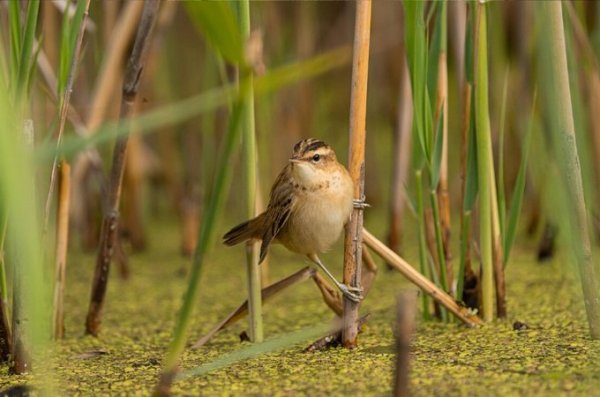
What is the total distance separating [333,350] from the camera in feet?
6.37

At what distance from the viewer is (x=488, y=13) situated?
2.02 meters

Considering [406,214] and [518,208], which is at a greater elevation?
[406,214]

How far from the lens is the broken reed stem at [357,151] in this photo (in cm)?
185

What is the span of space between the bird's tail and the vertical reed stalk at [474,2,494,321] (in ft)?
1.62

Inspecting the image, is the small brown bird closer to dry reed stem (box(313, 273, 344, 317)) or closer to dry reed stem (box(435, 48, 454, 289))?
dry reed stem (box(313, 273, 344, 317))

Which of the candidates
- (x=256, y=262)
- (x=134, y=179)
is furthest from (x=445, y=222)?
(x=134, y=179)

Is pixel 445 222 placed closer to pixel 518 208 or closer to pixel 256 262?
pixel 518 208

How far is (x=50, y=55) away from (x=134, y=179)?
56cm

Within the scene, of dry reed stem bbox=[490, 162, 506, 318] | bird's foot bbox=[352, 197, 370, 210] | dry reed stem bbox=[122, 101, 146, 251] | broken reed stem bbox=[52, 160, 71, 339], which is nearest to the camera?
bird's foot bbox=[352, 197, 370, 210]

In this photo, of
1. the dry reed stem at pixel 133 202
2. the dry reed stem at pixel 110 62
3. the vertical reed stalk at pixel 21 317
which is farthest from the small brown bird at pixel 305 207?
the dry reed stem at pixel 133 202

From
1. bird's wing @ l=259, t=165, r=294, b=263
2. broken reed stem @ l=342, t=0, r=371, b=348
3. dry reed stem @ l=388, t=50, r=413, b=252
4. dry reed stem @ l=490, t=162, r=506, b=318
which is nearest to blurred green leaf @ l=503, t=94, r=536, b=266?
dry reed stem @ l=490, t=162, r=506, b=318

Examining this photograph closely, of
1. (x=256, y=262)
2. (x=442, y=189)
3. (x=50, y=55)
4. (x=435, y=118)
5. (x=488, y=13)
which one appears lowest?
(x=256, y=262)

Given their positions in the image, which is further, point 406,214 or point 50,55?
point 406,214

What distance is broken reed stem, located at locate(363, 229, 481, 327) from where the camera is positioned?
204cm
